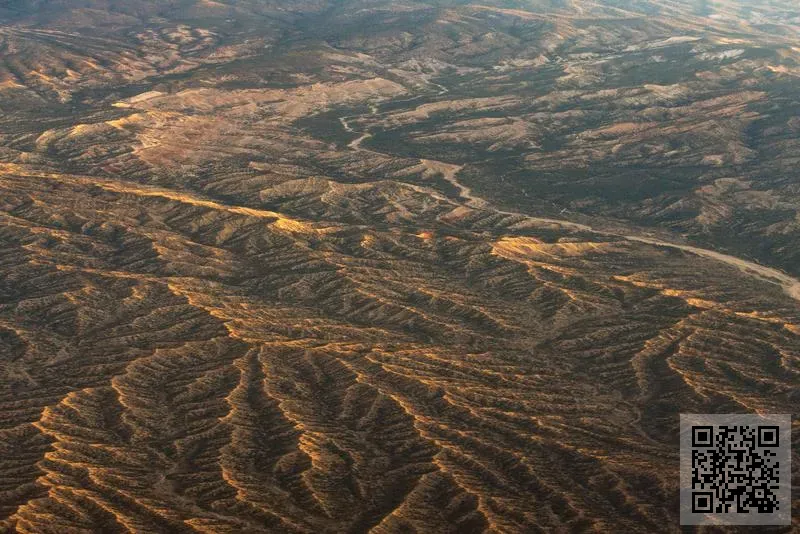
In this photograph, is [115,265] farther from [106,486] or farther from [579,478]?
[579,478]

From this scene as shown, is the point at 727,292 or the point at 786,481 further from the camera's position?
the point at 727,292

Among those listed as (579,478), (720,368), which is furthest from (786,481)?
(720,368)

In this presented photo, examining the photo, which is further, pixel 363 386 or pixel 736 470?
pixel 363 386

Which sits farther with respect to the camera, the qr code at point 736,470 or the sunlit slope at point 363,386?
the sunlit slope at point 363,386

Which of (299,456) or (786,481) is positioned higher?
(786,481)

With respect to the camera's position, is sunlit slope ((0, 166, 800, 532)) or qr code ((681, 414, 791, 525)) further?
sunlit slope ((0, 166, 800, 532))

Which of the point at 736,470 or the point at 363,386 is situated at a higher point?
the point at 736,470

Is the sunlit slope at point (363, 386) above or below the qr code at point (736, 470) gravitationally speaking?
below

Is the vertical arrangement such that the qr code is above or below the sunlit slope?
above
